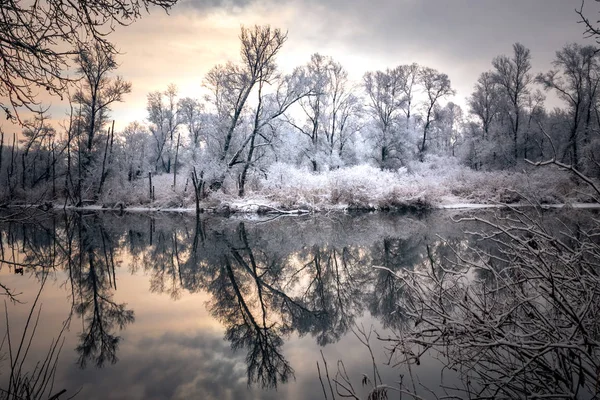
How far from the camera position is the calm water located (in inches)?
134

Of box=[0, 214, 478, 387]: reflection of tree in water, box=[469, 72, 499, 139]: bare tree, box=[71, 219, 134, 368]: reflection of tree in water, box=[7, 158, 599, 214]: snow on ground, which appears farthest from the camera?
box=[469, 72, 499, 139]: bare tree

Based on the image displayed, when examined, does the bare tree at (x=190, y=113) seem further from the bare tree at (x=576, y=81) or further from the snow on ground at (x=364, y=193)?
the bare tree at (x=576, y=81)

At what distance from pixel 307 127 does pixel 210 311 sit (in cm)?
3460

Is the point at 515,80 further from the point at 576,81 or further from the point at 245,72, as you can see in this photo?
the point at 245,72

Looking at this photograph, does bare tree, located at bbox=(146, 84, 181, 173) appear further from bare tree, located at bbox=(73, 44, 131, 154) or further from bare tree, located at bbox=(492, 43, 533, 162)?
bare tree, located at bbox=(492, 43, 533, 162)

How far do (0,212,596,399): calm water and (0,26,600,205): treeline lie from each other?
44.3ft

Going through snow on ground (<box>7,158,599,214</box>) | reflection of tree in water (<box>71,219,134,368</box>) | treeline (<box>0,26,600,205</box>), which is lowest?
reflection of tree in water (<box>71,219,134,368</box>)

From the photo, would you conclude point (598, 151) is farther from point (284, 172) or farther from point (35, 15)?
point (35, 15)

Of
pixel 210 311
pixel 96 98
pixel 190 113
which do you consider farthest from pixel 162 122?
pixel 210 311

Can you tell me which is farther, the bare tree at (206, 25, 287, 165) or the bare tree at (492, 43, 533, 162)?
the bare tree at (492, 43, 533, 162)

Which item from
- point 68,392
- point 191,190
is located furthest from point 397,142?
point 68,392

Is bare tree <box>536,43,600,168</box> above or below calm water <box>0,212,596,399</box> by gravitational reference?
above

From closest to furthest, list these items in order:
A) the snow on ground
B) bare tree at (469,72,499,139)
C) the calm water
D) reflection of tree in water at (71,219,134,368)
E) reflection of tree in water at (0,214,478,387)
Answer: the calm water < reflection of tree in water at (71,219,134,368) < reflection of tree in water at (0,214,478,387) < the snow on ground < bare tree at (469,72,499,139)

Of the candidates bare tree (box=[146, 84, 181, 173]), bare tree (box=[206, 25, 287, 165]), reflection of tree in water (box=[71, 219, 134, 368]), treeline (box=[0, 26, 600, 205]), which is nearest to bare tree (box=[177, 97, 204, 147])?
bare tree (box=[146, 84, 181, 173])
